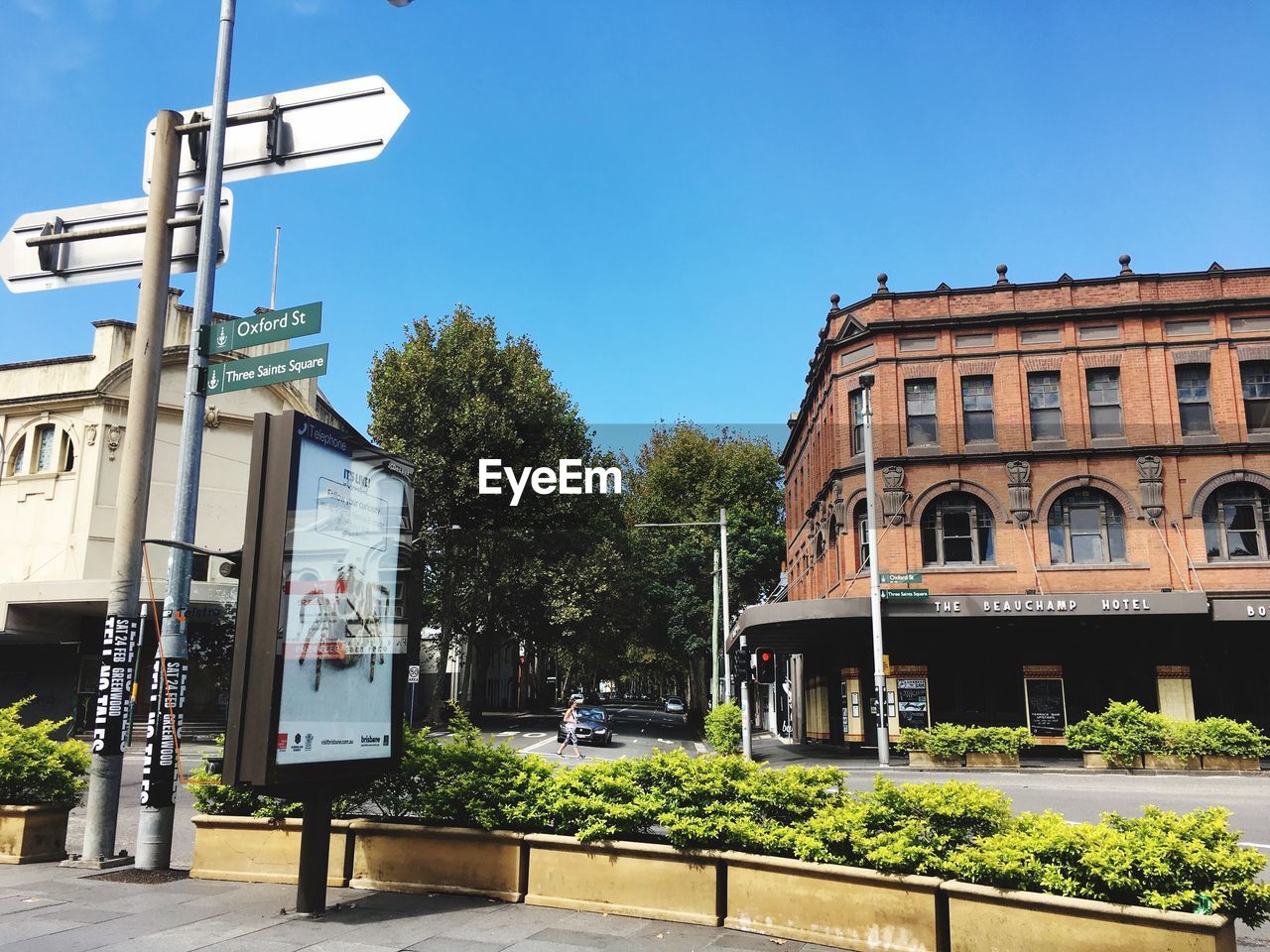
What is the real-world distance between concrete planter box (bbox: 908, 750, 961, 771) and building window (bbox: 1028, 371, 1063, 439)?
35.4ft

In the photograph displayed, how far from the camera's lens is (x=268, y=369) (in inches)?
371

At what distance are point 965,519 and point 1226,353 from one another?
8833 millimetres

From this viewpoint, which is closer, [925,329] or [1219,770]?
[1219,770]

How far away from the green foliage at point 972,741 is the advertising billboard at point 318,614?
61.4 ft

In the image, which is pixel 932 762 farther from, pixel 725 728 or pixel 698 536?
pixel 698 536

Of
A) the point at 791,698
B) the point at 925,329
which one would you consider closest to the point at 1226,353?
the point at 925,329

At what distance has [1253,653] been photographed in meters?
27.7

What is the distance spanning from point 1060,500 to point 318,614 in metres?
26.3

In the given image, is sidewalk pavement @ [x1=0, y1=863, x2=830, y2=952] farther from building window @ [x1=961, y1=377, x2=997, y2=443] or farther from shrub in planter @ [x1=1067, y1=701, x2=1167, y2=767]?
building window @ [x1=961, y1=377, x2=997, y2=443]

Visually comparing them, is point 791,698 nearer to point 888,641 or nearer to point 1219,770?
point 888,641

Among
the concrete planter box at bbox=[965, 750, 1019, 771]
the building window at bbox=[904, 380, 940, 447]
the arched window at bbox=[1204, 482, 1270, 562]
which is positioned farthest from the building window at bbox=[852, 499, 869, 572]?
the arched window at bbox=[1204, 482, 1270, 562]

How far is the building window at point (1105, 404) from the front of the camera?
96.1 feet

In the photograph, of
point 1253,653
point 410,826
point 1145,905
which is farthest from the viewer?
point 1253,653

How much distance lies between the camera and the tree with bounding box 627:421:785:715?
50.9 metres
